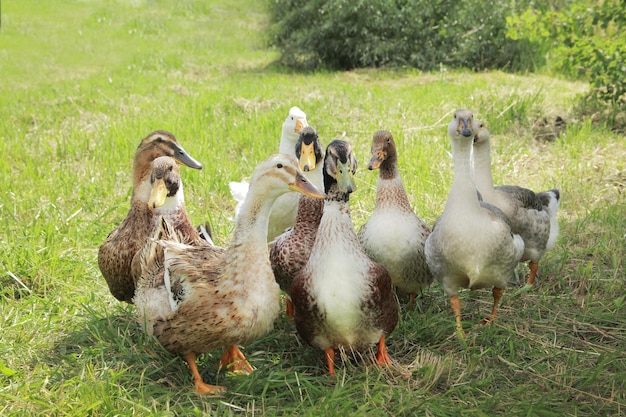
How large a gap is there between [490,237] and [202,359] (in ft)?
5.09

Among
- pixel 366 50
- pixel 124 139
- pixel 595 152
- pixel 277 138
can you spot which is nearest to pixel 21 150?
pixel 124 139

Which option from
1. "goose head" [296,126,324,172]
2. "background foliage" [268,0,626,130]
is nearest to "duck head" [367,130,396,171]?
"goose head" [296,126,324,172]

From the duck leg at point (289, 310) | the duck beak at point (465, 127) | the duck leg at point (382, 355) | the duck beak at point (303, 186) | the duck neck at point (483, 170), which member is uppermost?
the duck beak at point (465, 127)

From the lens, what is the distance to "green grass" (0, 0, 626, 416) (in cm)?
303

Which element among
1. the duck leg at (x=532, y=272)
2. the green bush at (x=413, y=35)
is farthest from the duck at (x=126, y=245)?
the green bush at (x=413, y=35)

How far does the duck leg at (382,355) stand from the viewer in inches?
128

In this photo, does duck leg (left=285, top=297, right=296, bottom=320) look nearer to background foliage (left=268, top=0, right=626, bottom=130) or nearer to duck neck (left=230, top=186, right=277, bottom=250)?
duck neck (left=230, top=186, right=277, bottom=250)

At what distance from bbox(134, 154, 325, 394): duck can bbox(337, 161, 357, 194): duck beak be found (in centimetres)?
14

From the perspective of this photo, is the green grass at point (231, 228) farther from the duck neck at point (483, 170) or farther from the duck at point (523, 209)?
the duck neck at point (483, 170)

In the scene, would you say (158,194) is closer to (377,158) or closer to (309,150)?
(309,150)

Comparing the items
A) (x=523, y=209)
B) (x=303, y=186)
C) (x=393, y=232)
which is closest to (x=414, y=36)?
(x=523, y=209)

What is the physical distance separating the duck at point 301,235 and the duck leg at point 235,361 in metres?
0.54

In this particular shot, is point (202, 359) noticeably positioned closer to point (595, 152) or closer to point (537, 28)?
point (595, 152)

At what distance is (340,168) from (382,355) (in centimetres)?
91
